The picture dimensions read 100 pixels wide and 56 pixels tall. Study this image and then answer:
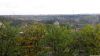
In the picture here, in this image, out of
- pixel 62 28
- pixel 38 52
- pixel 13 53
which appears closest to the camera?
pixel 13 53

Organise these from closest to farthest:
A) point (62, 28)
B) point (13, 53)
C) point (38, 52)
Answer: point (13, 53), point (38, 52), point (62, 28)

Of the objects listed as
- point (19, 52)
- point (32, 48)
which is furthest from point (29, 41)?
point (19, 52)

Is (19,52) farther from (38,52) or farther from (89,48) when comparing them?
(89,48)

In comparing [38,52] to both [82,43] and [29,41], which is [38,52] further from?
[82,43]

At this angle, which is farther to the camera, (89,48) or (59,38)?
(89,48)

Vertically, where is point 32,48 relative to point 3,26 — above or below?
below

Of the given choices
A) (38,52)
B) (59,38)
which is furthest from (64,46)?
(38,52)
